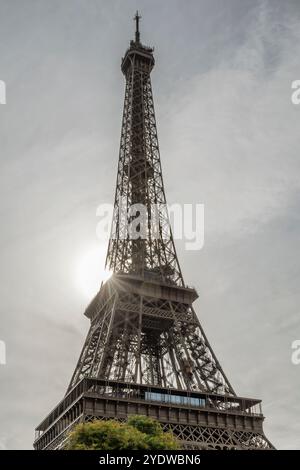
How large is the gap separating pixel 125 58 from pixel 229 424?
6473 centimetres

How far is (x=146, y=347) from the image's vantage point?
76.1m

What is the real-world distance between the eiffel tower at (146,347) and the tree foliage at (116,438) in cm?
1312

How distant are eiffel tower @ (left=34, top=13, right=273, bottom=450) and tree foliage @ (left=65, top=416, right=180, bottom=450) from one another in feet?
43.0

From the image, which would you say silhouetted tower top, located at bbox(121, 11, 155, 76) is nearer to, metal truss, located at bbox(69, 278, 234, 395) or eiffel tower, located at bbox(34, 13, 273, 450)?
eiffel tower, located at bbox(34, 13, 273, 450)

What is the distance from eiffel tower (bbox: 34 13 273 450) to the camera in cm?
6041

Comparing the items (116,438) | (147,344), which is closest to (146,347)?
(147,344)

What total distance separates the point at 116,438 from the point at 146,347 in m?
35.2

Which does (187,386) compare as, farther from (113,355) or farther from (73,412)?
(73,412)

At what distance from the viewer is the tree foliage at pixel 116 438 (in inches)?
1576

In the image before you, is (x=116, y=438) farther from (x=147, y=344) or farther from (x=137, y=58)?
(x=137, y=58)

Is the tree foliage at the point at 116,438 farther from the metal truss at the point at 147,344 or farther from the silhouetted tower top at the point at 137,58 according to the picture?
the silhouetted tower top at the point at 137,58

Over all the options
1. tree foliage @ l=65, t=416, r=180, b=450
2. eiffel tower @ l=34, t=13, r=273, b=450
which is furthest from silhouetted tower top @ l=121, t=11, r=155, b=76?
tree foliage @ l=65, t=416, r=180, b=450

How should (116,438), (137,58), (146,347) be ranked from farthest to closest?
(137,58) → (146,347) → (116,438)
